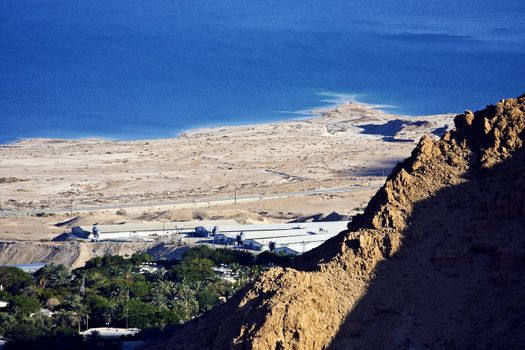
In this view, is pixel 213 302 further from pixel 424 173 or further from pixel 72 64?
pixel 72 64

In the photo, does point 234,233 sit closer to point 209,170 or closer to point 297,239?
point 297,239

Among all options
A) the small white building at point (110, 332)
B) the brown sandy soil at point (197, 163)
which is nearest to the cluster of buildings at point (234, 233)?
the brown sandy soil at point (197, 163)

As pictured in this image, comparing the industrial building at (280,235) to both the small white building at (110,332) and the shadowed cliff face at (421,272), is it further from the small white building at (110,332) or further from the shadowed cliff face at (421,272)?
the shadowed cliff face at (421,272)

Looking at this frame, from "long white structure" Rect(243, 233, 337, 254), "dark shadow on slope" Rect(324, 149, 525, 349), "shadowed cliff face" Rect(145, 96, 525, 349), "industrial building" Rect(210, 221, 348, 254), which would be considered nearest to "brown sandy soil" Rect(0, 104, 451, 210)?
"industrial building" Rect(210, 221, 348, 254)

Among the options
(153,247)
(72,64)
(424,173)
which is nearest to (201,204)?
(153,247)

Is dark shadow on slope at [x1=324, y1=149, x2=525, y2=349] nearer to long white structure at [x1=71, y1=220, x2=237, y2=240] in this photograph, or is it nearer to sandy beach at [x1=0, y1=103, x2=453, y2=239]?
long white structure at [x1=71, y1=220, x2=237, y2=240]

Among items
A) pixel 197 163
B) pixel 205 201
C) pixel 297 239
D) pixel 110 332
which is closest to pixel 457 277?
pixel 110 332
